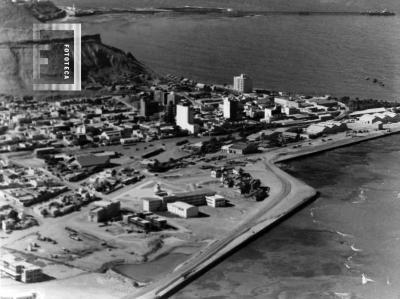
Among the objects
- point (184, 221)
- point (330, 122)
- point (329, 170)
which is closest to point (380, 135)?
point (330, 122)

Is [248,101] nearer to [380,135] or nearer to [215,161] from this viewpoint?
[380,135]

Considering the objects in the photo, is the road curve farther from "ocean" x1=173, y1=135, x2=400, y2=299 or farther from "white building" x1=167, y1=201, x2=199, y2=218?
"white building" x1=167, y1=201, x2=199, y2=218

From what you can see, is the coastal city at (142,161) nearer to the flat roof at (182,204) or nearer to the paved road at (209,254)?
the flat roof at (182,204)

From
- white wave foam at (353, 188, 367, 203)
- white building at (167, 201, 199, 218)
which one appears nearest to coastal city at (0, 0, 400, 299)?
white building at (167, 201, 199, 218)

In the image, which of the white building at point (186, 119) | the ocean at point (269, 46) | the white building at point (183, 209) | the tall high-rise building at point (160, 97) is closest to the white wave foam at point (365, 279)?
the white building at point (183, 209)

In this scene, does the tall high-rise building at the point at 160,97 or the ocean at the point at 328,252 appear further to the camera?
the tall high-rise building at the point at 160,97

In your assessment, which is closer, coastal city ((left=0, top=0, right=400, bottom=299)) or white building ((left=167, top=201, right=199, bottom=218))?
coastal city ((left=0, top=0, right=400, bottom=299))
